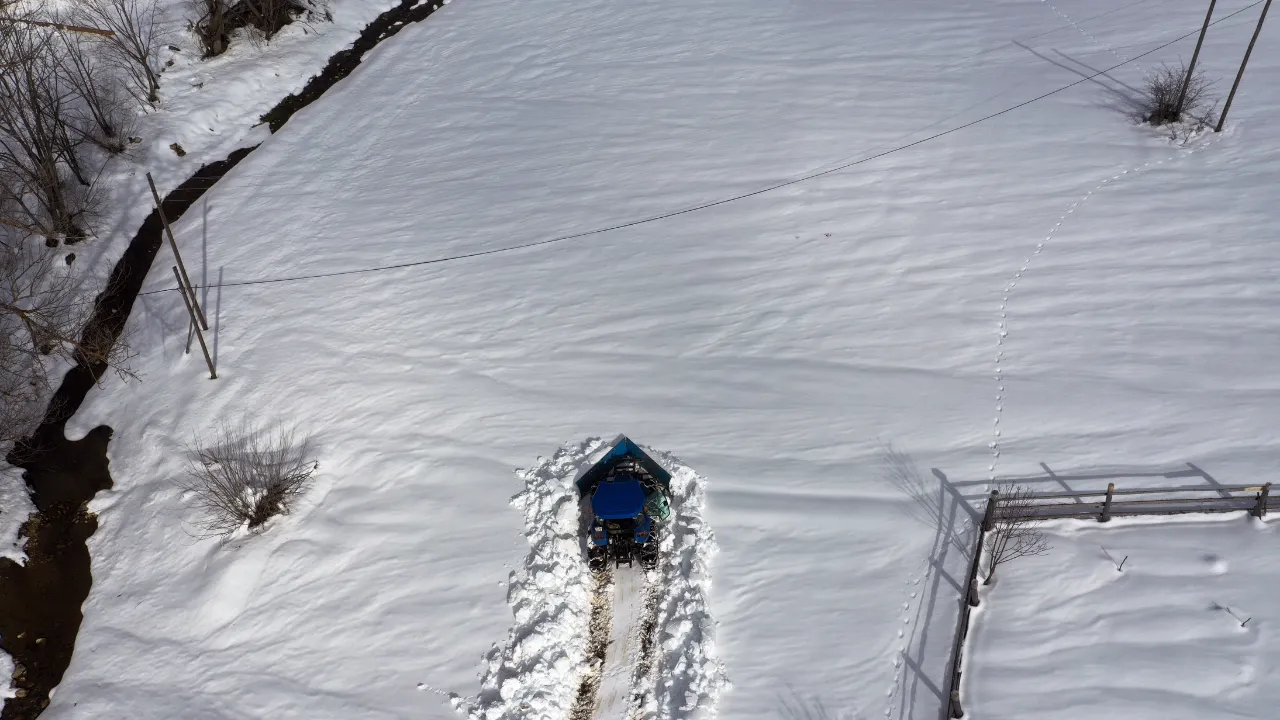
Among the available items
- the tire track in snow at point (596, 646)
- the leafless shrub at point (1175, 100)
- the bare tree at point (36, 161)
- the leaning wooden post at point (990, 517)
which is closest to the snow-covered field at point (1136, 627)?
the leaning wooden post at point (990, 517)

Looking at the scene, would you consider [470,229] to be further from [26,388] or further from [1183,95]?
[1183,95]

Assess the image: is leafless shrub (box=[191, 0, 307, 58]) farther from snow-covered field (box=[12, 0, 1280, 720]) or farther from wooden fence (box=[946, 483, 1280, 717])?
wooden fence (box=[946, 483, 1280, 717])

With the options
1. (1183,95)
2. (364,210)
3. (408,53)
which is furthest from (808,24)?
(364,210)

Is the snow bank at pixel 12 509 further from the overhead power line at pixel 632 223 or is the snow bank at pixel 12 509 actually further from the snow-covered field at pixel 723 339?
the overhead power line at pixel 632 223

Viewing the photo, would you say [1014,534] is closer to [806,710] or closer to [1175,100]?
[806,710]

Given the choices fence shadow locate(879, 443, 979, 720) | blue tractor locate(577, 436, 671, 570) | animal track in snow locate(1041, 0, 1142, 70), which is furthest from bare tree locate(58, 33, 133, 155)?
animal track in snow locate(1041, 0, 1142, 70)

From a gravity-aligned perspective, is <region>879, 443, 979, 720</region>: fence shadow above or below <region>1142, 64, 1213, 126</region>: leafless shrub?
below

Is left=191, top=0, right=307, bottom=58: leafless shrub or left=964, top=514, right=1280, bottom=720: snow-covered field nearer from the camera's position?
left=964, top=514, right=1280, bottom=720: snow-covered field

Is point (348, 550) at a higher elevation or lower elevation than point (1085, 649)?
higher
